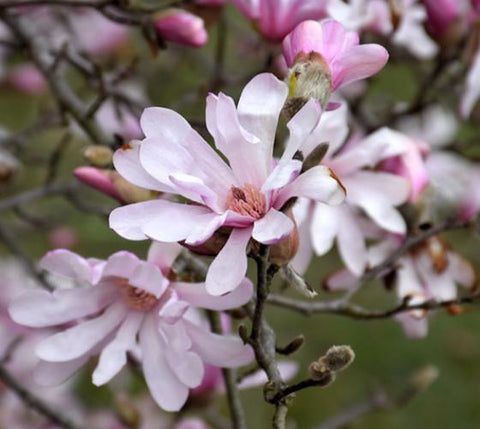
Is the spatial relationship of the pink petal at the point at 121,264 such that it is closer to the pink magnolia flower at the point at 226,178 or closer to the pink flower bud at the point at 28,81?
the pink magnolia flower at the point at 226,178

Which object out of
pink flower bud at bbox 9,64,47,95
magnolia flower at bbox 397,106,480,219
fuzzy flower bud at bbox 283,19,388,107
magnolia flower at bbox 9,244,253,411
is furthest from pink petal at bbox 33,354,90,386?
pink flower bud at bbox 9,64,47,95

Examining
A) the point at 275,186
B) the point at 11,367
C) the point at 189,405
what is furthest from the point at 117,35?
the point at 275,186

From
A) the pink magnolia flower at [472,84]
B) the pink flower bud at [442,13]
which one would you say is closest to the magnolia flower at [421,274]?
the pink magnolia flower at [472,84]

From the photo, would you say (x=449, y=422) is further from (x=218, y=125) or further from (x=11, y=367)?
(x=218, y=125)

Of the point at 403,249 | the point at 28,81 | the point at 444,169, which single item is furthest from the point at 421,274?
the point at 28,81

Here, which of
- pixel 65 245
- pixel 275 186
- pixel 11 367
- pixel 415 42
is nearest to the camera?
pixel 275 186

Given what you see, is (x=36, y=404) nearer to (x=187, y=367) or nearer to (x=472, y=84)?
(x=187, y=367)
